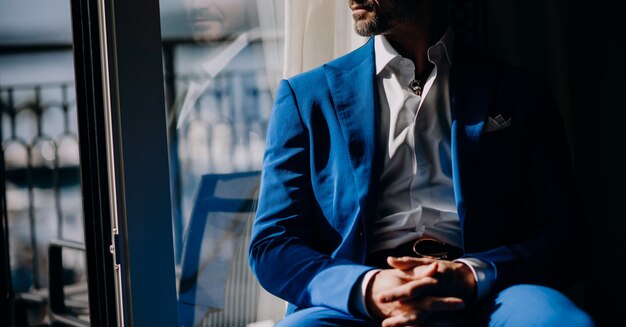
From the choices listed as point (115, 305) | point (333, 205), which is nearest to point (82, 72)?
point (115, 305)

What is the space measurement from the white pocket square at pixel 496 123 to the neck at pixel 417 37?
0.20 metres

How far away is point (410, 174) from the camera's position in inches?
64.3

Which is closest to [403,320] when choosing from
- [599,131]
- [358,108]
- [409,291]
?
[409,291]

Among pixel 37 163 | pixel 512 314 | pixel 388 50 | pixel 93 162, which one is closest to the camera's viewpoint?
pixel 512 314

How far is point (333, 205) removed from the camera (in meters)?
1.59

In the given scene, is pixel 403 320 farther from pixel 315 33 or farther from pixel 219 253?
pixel 315 33

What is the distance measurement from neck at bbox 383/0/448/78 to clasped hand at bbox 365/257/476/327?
51cm

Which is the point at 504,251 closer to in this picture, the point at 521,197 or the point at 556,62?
the point at 521,197

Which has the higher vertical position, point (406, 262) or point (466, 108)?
point (466, 108)

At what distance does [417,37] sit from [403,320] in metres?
0.70

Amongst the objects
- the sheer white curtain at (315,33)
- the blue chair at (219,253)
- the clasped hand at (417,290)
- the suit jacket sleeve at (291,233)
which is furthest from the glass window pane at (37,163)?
the clasped hand at (417,290)

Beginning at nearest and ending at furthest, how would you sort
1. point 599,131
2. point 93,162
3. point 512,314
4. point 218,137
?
point 512,314 < point 93,162 < point 218,137 < point 599,131

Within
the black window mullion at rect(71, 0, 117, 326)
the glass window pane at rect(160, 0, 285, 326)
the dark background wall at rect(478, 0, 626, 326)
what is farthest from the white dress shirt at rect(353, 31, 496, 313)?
the dark background wall at rect(478, 0, 626, 326)

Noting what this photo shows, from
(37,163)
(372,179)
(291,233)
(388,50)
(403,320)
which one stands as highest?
(388,50)
